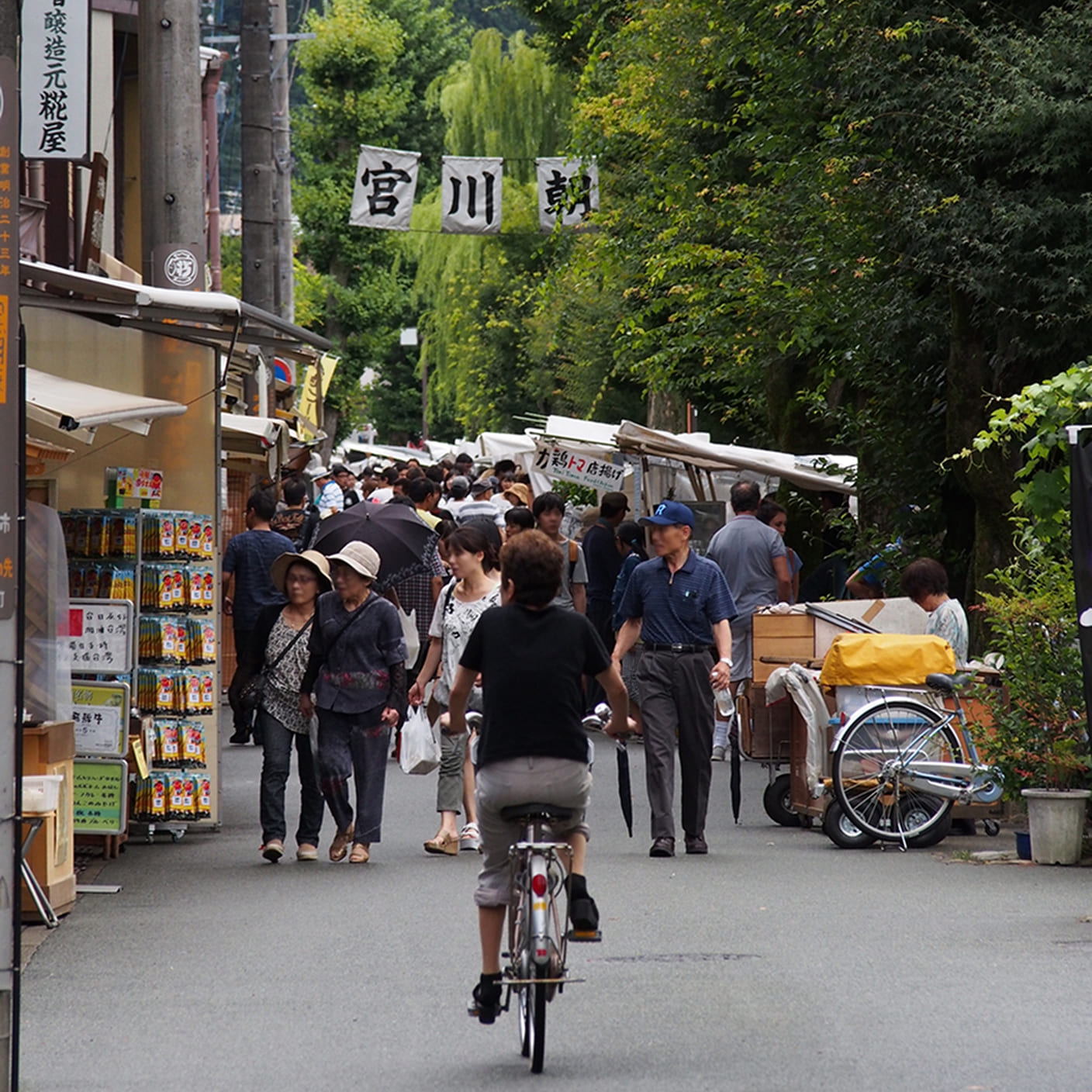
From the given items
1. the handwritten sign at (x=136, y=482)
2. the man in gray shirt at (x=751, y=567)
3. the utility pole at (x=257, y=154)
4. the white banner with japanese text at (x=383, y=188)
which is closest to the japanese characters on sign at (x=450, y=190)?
the white banner with japanese text at (x=383, y=188)

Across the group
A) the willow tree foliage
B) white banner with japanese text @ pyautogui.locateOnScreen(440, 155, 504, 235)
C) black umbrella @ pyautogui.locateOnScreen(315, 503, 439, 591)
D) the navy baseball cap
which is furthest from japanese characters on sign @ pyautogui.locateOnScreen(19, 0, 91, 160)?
the willow tree foliage

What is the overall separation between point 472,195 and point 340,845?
20.5m

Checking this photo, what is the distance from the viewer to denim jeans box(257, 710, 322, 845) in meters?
11.3

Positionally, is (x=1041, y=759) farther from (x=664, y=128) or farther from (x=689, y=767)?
(x=664, y=128)

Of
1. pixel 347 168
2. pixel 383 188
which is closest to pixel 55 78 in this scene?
pixel 383 188

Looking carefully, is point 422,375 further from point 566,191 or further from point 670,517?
point 670,517

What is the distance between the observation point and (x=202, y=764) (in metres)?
12.1

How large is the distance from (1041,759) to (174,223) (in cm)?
702

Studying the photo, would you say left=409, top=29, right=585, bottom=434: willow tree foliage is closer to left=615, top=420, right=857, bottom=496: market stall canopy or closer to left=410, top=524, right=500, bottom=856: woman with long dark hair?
left=615, top=420, right=857, bottom=496: market stall canopy

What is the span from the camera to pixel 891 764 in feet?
37.7

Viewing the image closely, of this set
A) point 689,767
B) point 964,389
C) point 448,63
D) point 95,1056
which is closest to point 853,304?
point 964,389

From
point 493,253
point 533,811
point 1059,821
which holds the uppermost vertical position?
point 493,253

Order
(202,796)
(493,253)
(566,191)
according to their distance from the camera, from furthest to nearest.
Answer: (493,253) < (566,191) < (202,796)

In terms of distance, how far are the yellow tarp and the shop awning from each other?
399 centimetres
